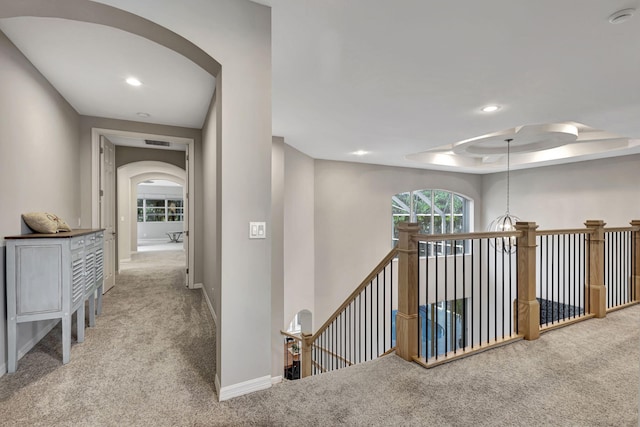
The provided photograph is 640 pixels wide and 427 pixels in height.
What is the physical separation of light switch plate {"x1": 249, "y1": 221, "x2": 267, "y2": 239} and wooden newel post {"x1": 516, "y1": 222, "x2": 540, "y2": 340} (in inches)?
92.8

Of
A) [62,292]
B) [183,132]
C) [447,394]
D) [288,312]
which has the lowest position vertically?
[288,312]

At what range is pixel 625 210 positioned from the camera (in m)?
5.79

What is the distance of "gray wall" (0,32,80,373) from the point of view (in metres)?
2.21

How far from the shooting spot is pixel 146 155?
5.85 meters

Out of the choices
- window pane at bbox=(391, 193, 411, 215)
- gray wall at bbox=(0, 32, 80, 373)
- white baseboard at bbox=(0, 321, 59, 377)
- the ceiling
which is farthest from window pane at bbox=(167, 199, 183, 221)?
white baseboard at bbox=(0, 321, 59, 377)

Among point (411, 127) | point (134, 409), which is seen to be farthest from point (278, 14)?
point (411, 127)

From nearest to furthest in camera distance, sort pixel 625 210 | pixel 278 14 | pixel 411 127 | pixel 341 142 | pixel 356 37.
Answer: pixel 278 14
pixel 356 37
pixel 411 127
pixel 341 142
pixel 625 210

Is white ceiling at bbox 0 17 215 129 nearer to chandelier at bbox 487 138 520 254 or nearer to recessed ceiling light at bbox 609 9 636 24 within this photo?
recessed ceiling light at bbox 609 9 636 24

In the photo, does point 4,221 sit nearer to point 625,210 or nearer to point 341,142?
point 341,142

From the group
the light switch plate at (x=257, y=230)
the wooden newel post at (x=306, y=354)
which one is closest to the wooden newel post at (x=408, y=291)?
the light switch plate at (x=257, y=230)

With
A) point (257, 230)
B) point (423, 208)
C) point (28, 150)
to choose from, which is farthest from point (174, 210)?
point (257, 230)

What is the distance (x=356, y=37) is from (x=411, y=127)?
2.39m

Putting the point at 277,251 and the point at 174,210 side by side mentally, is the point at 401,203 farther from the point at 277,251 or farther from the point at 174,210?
the point at 174,210

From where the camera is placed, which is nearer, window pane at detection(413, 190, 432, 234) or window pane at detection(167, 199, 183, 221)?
window pane at detection(413, 190, 432, 234)
